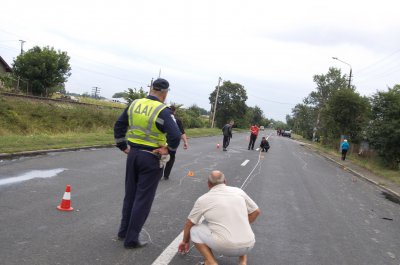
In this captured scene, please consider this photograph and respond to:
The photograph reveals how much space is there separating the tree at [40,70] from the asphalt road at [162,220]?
3298 cm

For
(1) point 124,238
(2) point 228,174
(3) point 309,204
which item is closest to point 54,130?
(2) point 228,174

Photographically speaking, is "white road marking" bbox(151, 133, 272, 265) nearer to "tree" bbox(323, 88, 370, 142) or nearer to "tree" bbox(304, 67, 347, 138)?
"tree" bbox(323, 88, 370, 142)

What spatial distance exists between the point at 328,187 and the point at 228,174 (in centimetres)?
318

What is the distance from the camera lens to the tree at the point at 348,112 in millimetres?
35656

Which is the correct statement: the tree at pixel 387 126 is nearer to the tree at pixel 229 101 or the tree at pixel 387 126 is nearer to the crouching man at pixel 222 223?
the crouching man at pixel 222 223

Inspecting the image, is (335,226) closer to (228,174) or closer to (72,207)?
(72,207)

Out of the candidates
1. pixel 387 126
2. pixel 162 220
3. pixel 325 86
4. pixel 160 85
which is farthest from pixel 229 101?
pixel 160 85

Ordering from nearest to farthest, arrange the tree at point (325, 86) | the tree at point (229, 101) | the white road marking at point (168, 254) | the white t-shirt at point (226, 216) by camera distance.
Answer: the white t-shirt at point (226, 216) → the white road marking at point (168, 254) → the tree at point (325, 86) → the tree at point (229, 101)

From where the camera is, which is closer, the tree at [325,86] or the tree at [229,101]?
the tree at [325,86]

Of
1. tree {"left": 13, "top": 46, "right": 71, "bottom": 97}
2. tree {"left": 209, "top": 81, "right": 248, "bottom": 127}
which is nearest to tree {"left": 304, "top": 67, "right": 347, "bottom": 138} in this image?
tree {"left": 209, "top": 81, "right": 248, "bottom": 127}

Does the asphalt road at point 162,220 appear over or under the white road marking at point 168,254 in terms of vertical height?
under

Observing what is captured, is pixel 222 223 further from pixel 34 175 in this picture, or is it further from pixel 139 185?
pixel 34 175

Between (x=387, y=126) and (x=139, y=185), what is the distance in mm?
21062

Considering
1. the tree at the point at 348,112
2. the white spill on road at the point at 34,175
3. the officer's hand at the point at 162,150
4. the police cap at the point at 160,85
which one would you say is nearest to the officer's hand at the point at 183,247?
the officer's hand at the point at 162,150
